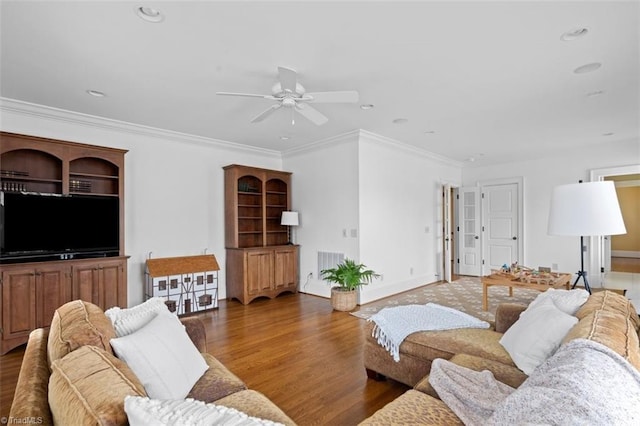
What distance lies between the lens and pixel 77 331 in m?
1.29

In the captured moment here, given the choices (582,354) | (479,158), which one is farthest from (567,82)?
(479,158)

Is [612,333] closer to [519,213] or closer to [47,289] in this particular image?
[47,289]

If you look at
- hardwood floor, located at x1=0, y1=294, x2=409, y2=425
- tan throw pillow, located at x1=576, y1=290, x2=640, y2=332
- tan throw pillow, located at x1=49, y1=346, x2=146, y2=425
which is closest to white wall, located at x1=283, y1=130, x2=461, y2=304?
hardwood floor, located at x1=0, y1=294, x2=409, y2=425

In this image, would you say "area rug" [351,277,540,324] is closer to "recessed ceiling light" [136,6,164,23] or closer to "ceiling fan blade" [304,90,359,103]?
"ceiling fan blade" [304,90,359,103]

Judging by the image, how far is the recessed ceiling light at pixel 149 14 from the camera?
2.13 meters

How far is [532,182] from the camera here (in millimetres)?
6863

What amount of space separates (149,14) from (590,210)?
3348mm

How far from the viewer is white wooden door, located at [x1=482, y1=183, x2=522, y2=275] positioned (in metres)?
7.09

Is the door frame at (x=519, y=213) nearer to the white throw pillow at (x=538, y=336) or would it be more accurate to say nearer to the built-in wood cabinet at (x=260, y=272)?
the built-in wood cabinet at (x=260, y=272)

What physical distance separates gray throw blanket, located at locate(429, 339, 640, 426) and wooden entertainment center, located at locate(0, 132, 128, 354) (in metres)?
4.04

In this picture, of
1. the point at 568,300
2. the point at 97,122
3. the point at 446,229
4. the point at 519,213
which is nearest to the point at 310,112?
the point at 568,300

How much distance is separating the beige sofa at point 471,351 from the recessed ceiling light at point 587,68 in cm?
208

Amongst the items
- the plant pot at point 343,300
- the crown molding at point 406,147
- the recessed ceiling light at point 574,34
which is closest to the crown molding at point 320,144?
the crown molding at point 406,147

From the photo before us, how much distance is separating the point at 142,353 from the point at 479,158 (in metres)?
7.16
